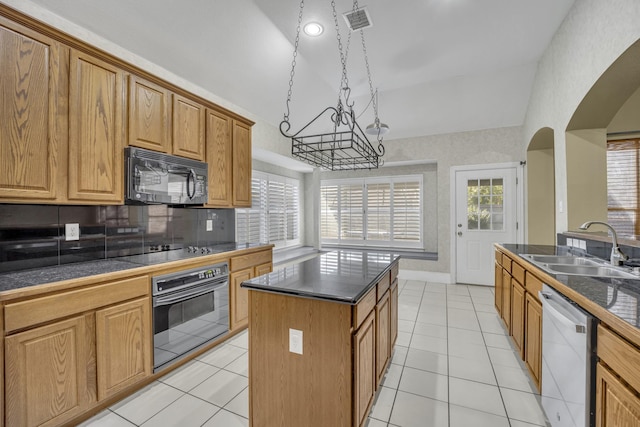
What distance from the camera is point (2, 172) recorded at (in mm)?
1557

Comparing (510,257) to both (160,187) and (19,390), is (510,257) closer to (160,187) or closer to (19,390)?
(160,187)

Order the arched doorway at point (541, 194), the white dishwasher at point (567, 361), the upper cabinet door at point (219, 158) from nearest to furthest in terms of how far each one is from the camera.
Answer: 1. the white dishwasher at point (567, 361)
2. the upper cabinet door at point (219, 158)
3. the arched doorway at point (541, 194)

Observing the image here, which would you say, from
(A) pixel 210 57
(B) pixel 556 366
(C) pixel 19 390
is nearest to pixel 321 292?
(B) pixel 556 366

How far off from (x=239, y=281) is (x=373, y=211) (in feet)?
12.1

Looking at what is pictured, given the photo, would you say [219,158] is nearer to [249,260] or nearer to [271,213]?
[249,260]

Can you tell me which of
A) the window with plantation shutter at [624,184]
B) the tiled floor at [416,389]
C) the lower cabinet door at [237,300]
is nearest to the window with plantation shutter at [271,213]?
the lower cabinet door at [237,300]

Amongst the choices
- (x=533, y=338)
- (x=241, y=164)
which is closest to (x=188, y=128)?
(x=241, y=164)

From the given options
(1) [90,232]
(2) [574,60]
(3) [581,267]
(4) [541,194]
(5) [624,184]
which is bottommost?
(3) [581,267]

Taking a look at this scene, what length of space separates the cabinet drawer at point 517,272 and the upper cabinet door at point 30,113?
11.1 feet

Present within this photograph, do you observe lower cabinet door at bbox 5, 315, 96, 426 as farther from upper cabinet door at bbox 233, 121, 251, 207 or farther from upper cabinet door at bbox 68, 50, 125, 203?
upper cabinet door at bbox 233, 121, 251, 207

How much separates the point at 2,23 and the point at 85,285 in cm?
152

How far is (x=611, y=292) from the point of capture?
129 centimetres

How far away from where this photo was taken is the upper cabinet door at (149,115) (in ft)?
7.23

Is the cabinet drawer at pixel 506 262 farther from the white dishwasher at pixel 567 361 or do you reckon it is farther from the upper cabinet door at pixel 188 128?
the upper cabinet door at pixel 188 128
